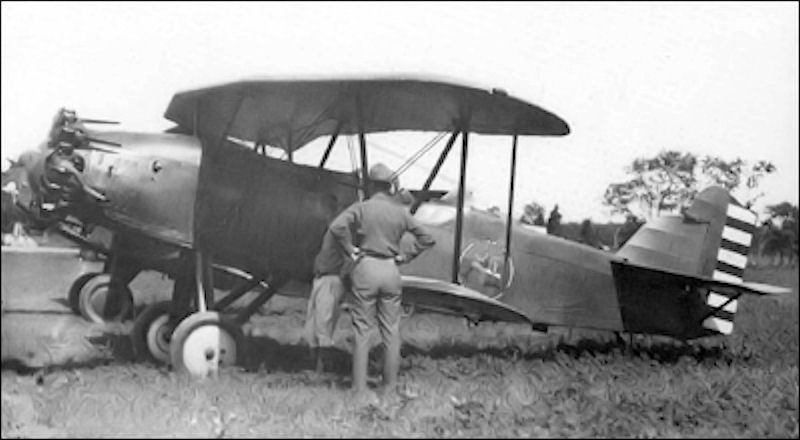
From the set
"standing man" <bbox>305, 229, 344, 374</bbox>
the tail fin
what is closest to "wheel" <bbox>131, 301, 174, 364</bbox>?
"standing man" <bbox>305, 229, 344, 374</bbox>

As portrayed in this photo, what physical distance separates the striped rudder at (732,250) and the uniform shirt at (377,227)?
4.25 m

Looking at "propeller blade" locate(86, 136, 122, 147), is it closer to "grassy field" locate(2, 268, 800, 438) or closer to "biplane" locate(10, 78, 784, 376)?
"biplane" locate(10, 78, 784, 376)

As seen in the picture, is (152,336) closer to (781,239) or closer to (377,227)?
(377,227)

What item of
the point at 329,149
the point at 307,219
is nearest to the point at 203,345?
the point at 307,219

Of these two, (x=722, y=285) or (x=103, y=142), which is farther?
(x=722, y=285)

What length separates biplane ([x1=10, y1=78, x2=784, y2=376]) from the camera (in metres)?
5.84

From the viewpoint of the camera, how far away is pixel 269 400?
4934 mm

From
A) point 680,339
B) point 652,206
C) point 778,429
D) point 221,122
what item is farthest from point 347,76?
point 652,206

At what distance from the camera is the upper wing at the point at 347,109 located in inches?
229

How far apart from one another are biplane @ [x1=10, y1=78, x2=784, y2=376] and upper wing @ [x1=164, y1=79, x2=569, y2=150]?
0.07 feet

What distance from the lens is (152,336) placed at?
6.61 m

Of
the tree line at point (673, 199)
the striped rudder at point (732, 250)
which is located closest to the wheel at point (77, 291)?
the striped rudder at point (732, 250)

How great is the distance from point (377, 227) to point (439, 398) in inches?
46.4

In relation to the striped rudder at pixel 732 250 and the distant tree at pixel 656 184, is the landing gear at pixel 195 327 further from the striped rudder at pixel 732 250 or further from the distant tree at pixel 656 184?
the distant tree at pixel 656 184
